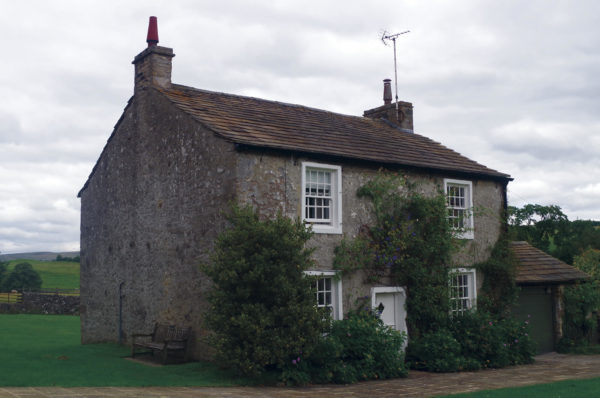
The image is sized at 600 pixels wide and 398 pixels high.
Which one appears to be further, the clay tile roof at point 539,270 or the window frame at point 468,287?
the clay tile roof at point 539,270

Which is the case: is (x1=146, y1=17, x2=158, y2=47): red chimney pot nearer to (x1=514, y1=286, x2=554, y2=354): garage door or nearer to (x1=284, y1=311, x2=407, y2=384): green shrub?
(x1=284, y1=311, x2=407, y2=384): green shrub

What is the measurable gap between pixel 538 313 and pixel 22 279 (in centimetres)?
4944

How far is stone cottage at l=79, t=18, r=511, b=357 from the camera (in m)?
15.0

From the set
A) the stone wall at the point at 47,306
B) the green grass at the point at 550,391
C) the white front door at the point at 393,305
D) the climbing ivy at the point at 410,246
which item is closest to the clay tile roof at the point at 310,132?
the climbing ivy at the point at 410,246

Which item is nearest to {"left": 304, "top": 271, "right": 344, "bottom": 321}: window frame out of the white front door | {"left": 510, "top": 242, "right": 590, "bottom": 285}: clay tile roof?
the white front door

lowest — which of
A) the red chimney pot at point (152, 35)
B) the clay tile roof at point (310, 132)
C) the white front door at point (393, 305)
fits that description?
the white front door at point (393, 305)

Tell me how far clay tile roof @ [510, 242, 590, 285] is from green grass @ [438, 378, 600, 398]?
653 cm

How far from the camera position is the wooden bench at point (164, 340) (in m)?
14.8

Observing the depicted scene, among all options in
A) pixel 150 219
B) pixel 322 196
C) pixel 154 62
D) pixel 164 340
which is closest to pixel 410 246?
pixel 322 196

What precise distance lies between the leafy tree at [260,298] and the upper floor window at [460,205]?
7160mm

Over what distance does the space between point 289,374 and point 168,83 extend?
388 inches

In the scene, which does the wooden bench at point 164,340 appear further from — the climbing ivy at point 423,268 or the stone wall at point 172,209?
the climbing ivy at point 423,268

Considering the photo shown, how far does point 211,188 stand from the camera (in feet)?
49.0

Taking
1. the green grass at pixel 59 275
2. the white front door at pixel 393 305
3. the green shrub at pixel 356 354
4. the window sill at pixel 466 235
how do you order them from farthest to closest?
1. the green grass at pixel 59 275
2. the window sill at pixel 466 235
3. the white front door at pixel 393 305
4. the green shrub at pixel 356 354
